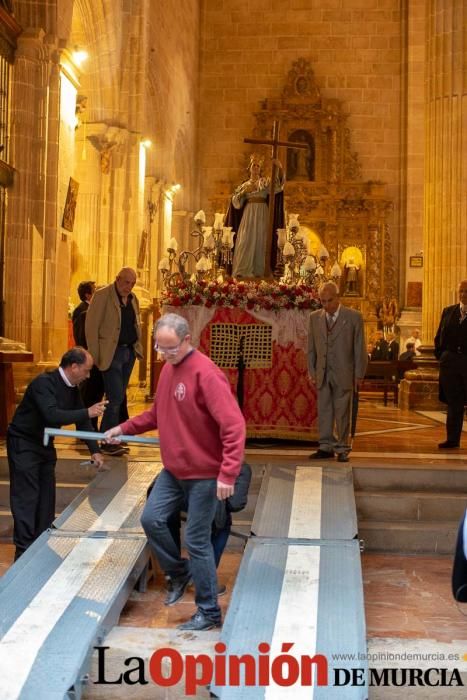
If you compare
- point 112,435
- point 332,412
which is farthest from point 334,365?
point 112,435

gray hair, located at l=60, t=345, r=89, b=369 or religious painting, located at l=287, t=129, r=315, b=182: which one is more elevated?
religious painting, located at l=287, t=129, r=315, b=182

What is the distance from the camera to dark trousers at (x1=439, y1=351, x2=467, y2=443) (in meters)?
8.88

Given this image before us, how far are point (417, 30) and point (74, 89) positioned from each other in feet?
54.5

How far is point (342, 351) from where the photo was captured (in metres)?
8.09

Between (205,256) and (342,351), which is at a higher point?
(205,256)

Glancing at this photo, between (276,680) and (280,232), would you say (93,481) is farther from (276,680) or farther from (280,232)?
(280,232)

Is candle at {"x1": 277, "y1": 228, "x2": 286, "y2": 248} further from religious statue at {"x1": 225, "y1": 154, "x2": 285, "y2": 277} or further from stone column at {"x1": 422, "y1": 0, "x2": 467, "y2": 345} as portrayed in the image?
stone column at {"x1": 422, "y1": 0, "x2": 467, "y2": 345}

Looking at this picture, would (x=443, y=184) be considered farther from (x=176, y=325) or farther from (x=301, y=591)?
(x=301, y=591)

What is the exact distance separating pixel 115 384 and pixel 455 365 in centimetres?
324

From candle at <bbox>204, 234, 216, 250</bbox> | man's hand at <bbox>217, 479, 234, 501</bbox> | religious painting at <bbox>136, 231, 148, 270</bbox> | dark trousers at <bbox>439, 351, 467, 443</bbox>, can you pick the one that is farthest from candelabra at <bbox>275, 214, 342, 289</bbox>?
religious painting at <bbox>136, 231, 148, 270</bbox>

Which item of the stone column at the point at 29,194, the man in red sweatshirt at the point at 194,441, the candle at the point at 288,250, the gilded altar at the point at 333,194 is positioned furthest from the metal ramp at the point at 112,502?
the gilded altar at the point at 333,194

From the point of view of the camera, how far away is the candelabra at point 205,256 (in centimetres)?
954

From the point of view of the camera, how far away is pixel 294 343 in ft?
29.9

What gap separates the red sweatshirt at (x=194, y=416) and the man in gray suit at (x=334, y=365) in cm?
A: 333
